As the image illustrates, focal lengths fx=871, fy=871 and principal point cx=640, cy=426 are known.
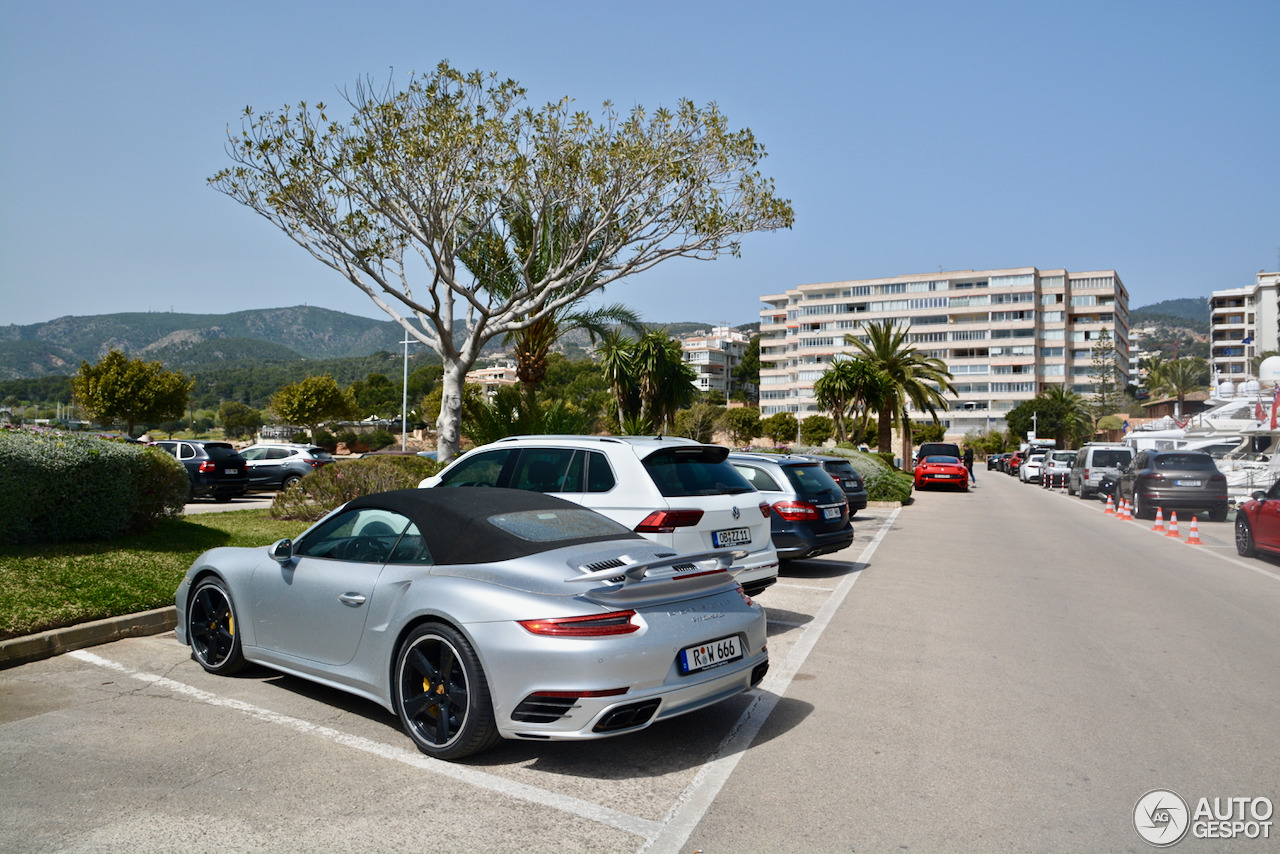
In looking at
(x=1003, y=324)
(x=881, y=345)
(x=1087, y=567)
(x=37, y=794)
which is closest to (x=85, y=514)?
(x=37, y=794)

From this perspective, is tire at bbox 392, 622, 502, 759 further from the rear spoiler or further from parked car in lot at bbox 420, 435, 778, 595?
parked car in lot at bbox 420, 435, 778, 595

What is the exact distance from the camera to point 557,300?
58.9 ft

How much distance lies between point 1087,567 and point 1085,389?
118014mm

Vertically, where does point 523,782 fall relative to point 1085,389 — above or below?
below

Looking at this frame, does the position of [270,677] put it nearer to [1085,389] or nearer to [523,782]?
[523,782]

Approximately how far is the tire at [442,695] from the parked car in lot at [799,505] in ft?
20.9

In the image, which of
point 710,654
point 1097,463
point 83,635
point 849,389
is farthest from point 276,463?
point 1097,463

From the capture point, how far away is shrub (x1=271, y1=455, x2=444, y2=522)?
13.9 m

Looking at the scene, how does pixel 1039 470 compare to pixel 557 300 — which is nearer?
pixel 557 300

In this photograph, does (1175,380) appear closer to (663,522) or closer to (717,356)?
(717,356)

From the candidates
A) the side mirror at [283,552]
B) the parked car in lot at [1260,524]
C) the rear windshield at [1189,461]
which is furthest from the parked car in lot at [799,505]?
the rear windshield at [1189,461]

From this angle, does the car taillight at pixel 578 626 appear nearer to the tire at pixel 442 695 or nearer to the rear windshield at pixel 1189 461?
the tire at pixel 442 695

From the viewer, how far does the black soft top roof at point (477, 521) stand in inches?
188

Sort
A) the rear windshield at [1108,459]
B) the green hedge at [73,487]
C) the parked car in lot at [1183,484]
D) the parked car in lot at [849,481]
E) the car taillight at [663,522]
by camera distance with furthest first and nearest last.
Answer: the rear windshield at [1108,459]
the parked car in lot at [1183,484]
the parked car in lot at [849,481]
the green hedge at [73,487]
the car taillight at [663,522]
